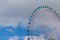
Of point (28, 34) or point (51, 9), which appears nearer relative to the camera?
point (28, 34)

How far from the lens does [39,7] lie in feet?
56.9

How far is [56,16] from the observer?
17969 mm

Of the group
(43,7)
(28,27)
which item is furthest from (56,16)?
Answer: (28,27)

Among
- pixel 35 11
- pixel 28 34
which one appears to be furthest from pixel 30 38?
pixel 35 11

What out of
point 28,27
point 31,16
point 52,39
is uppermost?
point 31,16

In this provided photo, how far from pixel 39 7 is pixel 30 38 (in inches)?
136

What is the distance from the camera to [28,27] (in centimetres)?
1730

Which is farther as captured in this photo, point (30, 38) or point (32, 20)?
point (32, 20)

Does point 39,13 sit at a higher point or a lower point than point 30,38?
higher

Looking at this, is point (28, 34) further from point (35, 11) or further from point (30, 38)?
point (35, 11)

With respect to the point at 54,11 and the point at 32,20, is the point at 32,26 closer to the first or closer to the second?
the point at 32,20

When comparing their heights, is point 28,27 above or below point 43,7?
below

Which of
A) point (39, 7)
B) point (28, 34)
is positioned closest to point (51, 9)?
point (39, 7)

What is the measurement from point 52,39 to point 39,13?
305 centimetres
